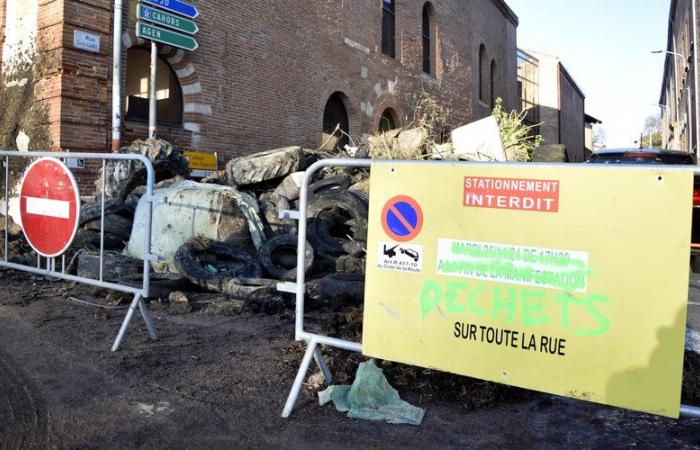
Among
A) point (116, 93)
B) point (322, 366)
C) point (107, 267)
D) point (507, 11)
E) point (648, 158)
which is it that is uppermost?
point (507, 11)

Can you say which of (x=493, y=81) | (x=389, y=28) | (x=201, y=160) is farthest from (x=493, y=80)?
(x=201, y=160)

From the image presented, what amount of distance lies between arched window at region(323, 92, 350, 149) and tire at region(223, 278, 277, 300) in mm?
11443

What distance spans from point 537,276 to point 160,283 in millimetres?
4606

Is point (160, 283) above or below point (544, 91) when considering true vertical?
below

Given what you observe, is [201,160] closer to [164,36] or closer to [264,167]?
[164,36]

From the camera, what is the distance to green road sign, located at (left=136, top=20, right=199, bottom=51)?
34.6ft

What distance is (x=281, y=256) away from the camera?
7488mm

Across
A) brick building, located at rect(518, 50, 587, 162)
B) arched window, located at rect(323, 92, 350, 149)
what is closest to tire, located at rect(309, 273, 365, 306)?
arched window, located at rect(323, 92, 350, 149)

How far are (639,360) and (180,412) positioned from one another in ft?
8.15

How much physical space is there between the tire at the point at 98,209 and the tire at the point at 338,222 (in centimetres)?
287

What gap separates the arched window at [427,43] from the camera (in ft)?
76.6

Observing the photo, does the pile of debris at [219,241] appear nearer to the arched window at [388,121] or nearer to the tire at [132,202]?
the tire at [132,202]

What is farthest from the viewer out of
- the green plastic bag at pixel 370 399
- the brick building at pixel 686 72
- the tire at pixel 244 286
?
the brick building at pixel 686 72

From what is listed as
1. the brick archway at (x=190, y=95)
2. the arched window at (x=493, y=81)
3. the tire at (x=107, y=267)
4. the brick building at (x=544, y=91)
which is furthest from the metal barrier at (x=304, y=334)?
the brick building at (x=544, y=91)
